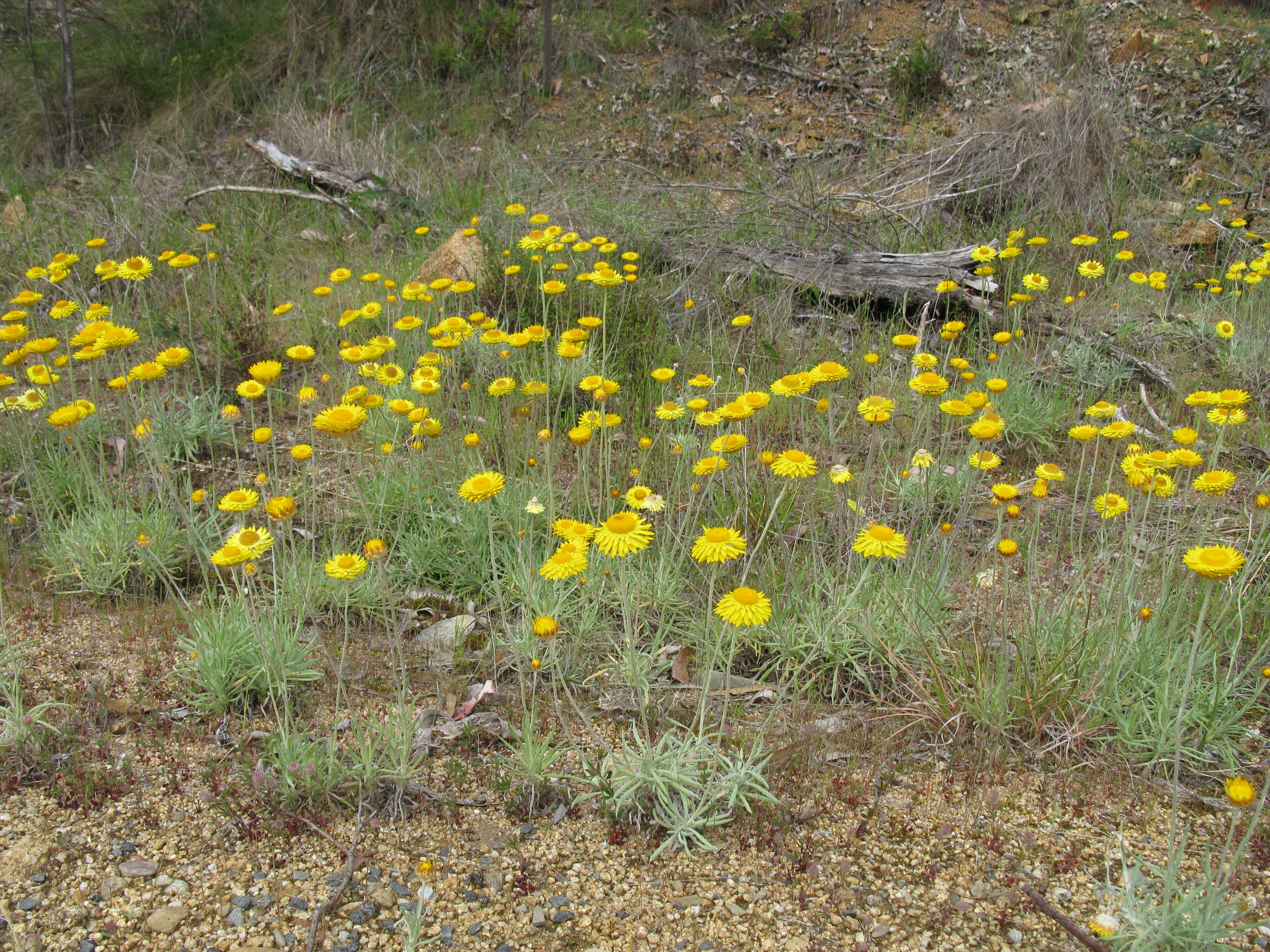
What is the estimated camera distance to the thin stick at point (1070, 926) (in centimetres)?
173

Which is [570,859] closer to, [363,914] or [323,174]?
[363,914]

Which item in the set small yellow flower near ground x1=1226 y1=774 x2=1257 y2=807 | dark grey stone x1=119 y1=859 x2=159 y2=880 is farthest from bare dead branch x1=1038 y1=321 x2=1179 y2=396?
dark grey stone x1=119 y1=859 x2=159 y2=880

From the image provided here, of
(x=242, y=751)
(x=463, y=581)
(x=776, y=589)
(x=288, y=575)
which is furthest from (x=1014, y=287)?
(x=242, y=751)

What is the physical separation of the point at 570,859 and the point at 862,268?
454 cm

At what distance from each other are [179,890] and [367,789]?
Result: 1.62 feet

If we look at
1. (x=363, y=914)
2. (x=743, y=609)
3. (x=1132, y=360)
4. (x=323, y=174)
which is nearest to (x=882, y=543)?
(x=743, y=609)

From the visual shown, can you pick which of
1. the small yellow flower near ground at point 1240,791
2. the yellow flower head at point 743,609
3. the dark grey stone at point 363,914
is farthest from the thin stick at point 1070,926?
the dark grey stone at point 363,914

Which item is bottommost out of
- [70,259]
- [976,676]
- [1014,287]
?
[976,676]

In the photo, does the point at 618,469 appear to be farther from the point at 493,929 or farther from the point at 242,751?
the point at 493,929

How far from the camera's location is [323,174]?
761 cm

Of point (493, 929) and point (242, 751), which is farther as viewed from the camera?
point (242, 751)

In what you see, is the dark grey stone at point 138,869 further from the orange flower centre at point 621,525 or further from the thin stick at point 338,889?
the orange flower centre at point 621,525

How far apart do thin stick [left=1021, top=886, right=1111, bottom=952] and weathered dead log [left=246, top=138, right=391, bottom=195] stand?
24.1 feet

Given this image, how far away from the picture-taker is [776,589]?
3049 mm
